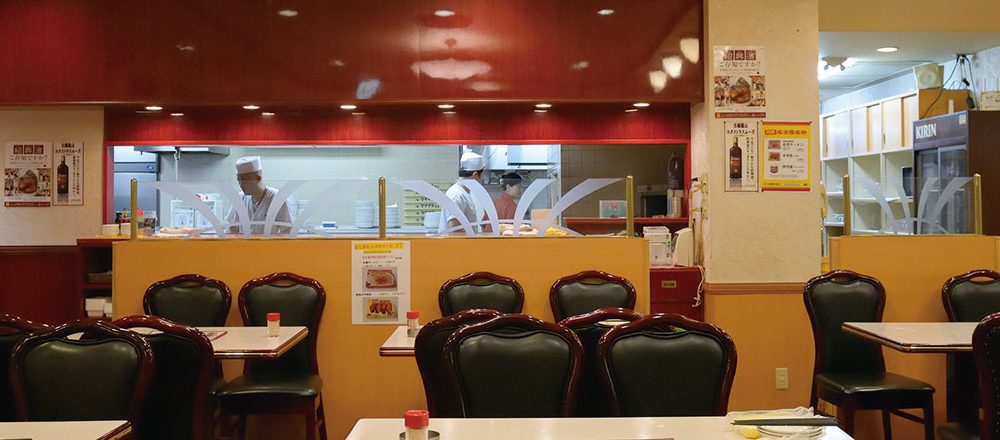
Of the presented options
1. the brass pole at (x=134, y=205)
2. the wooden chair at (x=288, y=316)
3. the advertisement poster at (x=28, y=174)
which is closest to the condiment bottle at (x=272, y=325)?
the wooden chair at (x=288, y=316)

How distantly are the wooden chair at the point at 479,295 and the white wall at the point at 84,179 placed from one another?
10.5 ft

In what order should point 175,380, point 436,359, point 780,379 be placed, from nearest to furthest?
point 436,359, point 175,380, point 780,379

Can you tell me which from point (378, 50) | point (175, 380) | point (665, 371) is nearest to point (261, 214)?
point (378, 50)

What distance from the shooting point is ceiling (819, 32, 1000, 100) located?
21.5 ft

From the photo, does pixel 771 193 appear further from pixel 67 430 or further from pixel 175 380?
pixel 67 430

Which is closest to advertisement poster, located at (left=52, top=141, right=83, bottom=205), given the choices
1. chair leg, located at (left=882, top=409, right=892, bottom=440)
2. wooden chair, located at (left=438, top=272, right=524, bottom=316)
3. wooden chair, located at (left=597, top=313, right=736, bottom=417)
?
wooden chair, located at (left=438, top=272, right=524, bottom=316)

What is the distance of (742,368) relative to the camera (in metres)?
5.11

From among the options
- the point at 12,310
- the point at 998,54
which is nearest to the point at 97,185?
the point at 12,310

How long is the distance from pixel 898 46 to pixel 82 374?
6.72 m

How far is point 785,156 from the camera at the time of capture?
526cm

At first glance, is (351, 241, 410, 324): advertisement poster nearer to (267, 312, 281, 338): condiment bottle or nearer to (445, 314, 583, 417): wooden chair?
(267, 312, 281, 338): condiment bottle

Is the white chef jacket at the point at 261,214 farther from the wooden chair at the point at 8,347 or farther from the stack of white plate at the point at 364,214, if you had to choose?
the wooden chair at the point at 8,347

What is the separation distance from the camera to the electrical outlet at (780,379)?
Answer: 201 inches

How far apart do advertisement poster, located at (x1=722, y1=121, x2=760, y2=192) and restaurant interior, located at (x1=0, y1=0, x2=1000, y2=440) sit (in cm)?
1
